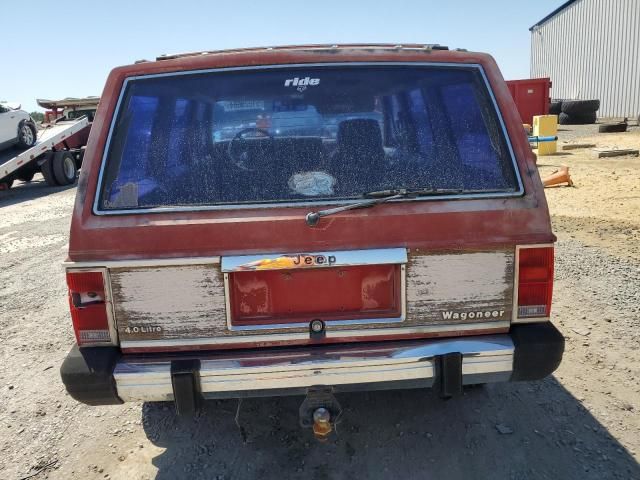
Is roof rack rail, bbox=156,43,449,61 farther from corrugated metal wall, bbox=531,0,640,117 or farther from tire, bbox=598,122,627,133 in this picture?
corrugated metal wall, bbox=531,0,640,117

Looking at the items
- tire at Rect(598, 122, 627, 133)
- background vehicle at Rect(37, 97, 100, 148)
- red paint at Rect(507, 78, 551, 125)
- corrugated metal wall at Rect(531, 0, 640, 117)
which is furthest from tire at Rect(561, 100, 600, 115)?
background vehicle at Rect(37, 97, 100, 148)

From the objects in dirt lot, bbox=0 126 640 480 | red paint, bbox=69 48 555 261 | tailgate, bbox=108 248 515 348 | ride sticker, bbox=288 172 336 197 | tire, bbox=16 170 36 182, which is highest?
ride sticker, bbox=288 172 336 197

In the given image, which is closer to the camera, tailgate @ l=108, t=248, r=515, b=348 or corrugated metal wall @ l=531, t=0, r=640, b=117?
tailgate @ l=108, t=248, r=515, b=348

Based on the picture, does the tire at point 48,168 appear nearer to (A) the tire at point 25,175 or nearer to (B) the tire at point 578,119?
(A) the tire at point 25,175

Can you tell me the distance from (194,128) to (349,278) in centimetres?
103

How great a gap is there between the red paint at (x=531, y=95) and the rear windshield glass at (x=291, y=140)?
19375 millimetres

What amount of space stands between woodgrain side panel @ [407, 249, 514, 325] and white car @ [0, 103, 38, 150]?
1418 centimetres

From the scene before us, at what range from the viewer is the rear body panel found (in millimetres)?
2271

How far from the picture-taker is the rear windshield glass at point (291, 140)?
2393 mm

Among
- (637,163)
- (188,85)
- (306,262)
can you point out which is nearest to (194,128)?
(188,85)

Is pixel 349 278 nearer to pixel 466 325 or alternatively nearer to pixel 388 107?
pixel 466 325

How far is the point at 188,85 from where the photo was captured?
98.4 inches

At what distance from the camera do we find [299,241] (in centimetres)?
227

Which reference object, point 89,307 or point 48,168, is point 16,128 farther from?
point 89,307
